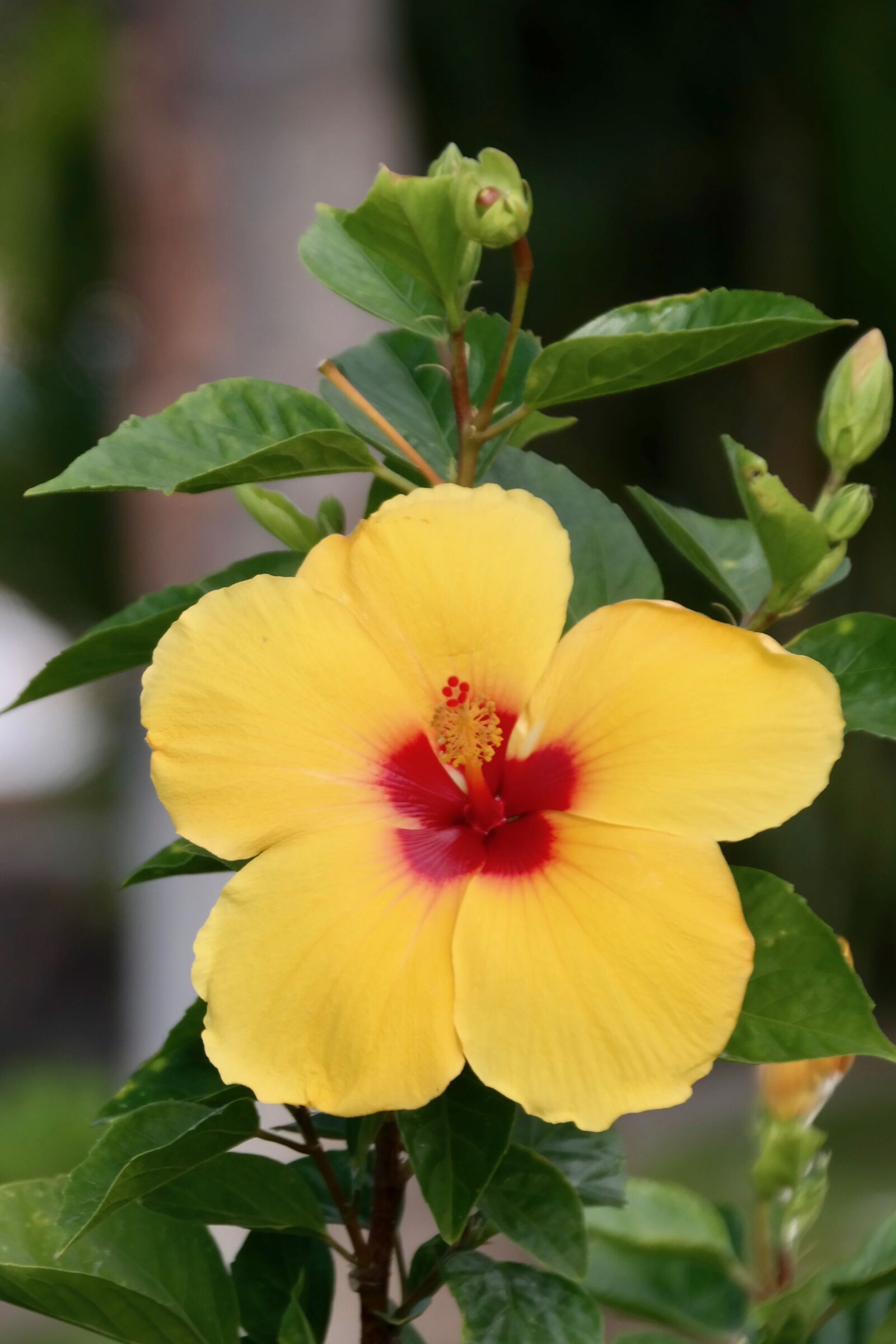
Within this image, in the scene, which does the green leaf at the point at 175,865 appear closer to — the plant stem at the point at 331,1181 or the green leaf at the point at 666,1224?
the plant stem at the point at 331,1181

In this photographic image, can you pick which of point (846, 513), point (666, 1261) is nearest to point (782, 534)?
point (846, 513)

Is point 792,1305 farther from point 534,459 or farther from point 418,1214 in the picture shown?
point 418,1214

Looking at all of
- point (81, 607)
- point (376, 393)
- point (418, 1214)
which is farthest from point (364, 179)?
point (81, 607)

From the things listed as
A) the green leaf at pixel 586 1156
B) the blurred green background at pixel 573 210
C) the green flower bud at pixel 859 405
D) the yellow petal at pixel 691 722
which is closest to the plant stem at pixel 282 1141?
the green leaf at pixel 586 1156

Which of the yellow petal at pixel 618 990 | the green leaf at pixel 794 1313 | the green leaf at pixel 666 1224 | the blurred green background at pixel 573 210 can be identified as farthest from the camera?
the blurred green background at pixel 573 210

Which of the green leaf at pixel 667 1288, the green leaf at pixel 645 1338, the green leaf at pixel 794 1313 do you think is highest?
the green leaf at pixel 794 1313

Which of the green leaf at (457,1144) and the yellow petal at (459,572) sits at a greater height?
the yellow petal at (459,572)

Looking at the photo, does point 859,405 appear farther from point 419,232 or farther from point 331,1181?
point 331,1181
